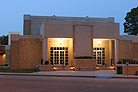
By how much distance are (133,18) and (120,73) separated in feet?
135

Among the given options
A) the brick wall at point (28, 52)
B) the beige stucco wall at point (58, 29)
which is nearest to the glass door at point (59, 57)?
the brick wall at point (28, 52)

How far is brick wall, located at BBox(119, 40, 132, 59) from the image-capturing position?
33.6m

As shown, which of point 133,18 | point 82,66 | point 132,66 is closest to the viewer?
point 132,66

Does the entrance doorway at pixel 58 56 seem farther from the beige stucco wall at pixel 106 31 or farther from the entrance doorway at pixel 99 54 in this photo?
the beige stucco wall at pixel 106 31

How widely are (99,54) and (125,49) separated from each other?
13.5 feet

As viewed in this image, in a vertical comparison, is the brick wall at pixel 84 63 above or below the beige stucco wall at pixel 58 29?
below

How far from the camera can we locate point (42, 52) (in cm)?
3350

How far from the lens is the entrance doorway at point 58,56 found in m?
33.3

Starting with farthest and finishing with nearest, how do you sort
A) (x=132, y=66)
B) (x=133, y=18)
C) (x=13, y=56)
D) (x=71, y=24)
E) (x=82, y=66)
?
1. (x=133, y=18)
2. (x=13, y=56)
3. (x=71, y=24)
4. (x=82, y=66)
5. (x=132, y=66)

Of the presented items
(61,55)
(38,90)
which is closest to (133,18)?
(61,55)

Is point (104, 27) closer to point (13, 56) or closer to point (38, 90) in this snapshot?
point (13, 56)

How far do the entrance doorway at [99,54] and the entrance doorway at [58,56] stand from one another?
15.5 ft

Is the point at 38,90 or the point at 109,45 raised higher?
the point at 109,45

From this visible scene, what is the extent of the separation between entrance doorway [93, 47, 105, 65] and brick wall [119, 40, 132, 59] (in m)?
2.79
